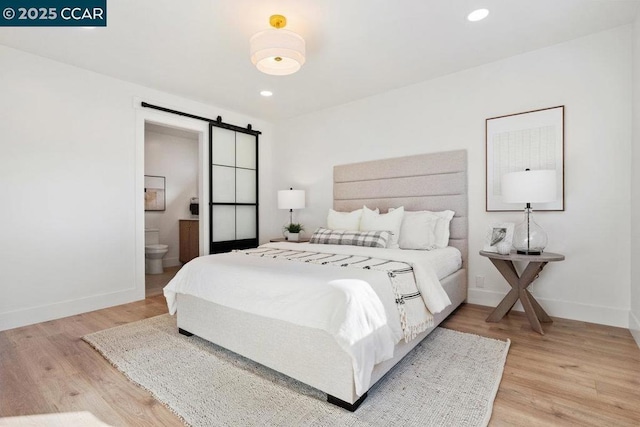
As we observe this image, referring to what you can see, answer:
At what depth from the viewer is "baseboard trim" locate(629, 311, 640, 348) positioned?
2299mm

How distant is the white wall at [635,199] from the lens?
2.37m

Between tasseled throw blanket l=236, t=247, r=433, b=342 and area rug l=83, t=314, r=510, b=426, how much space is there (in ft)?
0.85

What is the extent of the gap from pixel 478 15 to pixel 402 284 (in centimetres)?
213

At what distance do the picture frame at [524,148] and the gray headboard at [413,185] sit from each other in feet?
0.89

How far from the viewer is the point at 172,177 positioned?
228 inches

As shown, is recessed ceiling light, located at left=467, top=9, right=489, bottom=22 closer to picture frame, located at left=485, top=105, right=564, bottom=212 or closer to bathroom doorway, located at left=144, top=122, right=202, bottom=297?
picture frame, located at left=485, top=105, right=564, bottom=212

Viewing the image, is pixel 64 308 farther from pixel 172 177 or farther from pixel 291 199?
pixel 172 177

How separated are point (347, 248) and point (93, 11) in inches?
108

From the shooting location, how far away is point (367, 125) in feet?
13.5

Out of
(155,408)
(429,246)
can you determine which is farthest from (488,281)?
(155,408)

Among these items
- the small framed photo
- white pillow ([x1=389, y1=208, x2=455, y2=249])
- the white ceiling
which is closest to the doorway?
the white ceiling

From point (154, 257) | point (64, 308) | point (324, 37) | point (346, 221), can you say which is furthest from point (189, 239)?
point (324, 37)

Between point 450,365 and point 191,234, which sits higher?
point 191,234

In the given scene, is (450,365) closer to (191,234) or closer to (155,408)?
(155,408)
